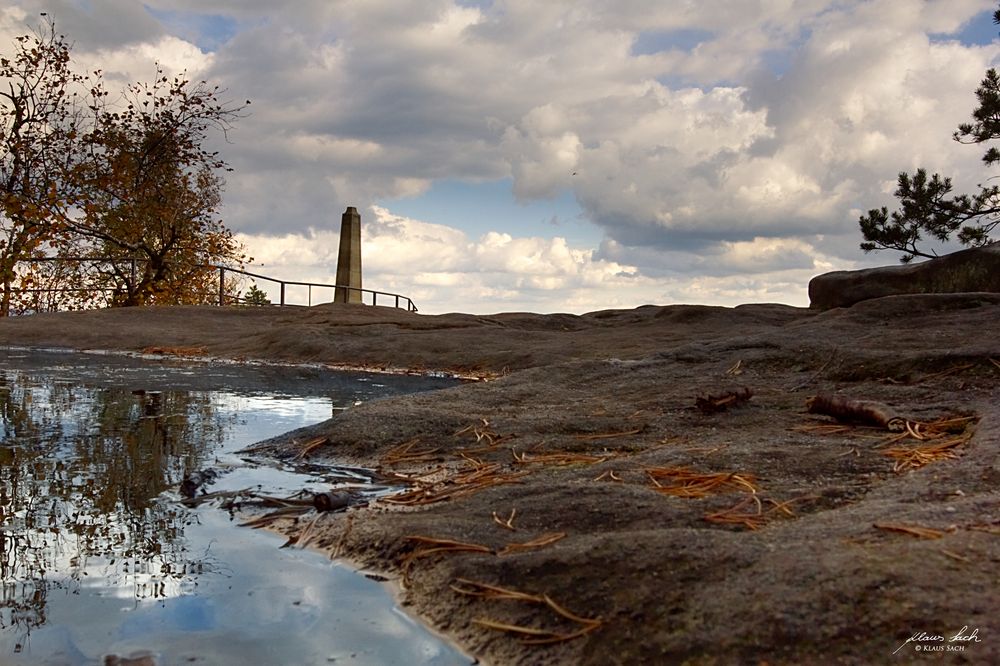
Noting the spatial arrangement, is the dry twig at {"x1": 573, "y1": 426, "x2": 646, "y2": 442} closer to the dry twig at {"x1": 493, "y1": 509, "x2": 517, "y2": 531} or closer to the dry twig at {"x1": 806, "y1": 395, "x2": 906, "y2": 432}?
the dry twig at {"x1": 806, "y1": 395, "x2": 906, "y2": 432}

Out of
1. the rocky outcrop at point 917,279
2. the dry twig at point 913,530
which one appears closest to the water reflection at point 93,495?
the dry twig at point 913,530

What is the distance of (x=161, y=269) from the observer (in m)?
20.2

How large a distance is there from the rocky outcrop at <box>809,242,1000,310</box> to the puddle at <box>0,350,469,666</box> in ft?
33.6

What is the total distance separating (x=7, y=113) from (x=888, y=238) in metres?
16.7

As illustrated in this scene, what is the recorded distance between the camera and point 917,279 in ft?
40.5

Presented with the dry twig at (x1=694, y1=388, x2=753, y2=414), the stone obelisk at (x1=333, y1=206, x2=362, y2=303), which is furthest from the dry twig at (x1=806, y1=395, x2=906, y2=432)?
the stone obelisk at (x1=333, y1=206, x2=362, y2=303)

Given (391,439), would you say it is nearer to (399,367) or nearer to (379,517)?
(379,517)

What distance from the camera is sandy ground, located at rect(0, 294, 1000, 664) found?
1642 millimetres

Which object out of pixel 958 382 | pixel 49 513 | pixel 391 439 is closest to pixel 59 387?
pixel 391 439

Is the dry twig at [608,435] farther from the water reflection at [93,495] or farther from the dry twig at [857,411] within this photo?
the water reflection at [93,495]

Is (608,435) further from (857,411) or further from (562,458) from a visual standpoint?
(857,411)

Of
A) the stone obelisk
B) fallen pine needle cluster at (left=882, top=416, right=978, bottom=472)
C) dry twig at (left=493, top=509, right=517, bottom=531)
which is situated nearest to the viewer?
dry twig at (left=493, top=509, right=517, bottom=531)

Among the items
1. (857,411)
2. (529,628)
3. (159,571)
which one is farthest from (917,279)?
(159,571)

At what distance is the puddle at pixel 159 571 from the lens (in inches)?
72.7
